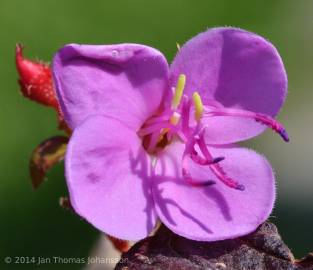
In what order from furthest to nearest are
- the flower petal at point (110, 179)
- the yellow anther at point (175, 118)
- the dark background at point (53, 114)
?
the dark background at point (53, 114) → the yellow anther at point (175, 118) → the flower petal at point (110, 179)

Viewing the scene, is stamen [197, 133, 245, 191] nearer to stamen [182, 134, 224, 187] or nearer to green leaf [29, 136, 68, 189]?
stamen [182, 134, 224, 187]

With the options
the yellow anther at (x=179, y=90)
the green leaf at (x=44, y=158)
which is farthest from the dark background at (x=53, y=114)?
the yellow anther at (x=179, y=90)

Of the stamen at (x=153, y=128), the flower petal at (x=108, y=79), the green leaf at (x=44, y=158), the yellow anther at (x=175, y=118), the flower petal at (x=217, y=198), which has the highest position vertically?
the flower petal at (x=108, y=79)

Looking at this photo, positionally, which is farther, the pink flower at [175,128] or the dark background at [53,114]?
the dark background at [53,114]

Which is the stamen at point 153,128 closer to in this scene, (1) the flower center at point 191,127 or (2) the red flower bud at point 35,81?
(1) the flower center at point 191,127

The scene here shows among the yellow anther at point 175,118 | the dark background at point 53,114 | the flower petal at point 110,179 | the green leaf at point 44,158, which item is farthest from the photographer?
the dark background at point 53,114

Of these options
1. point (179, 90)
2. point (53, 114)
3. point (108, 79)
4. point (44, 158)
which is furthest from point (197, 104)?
point (53, 114)
